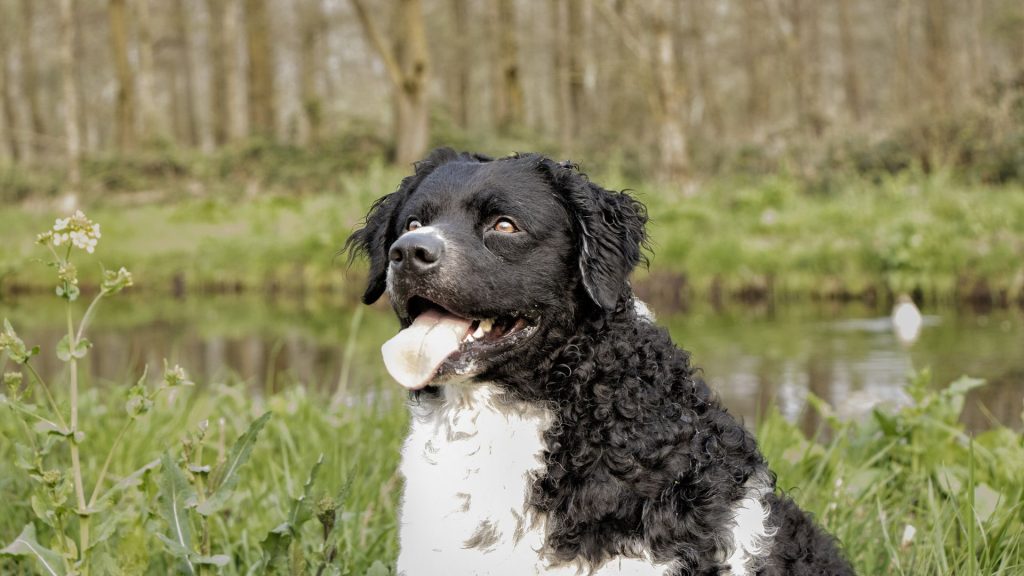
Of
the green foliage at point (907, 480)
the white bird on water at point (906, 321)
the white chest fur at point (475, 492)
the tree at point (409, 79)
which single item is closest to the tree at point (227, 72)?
the tree at point (409, 79)

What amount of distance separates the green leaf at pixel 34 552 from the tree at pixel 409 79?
18093 mm

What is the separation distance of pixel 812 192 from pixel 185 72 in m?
30.7

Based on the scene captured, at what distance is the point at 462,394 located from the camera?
2.98 metres

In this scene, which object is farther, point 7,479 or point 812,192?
point 812,192

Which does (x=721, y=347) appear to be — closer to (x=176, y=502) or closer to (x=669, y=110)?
(x=669, y=110)

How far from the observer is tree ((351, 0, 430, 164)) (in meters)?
20.5

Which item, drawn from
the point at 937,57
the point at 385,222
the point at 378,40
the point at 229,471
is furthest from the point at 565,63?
the point at 229,471

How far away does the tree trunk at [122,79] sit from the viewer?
28953mm

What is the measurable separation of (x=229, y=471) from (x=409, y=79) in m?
19.0

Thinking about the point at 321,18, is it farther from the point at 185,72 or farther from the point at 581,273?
the point at 581,273

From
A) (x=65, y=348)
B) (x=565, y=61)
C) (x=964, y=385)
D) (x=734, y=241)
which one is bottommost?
(x=734, y=241)

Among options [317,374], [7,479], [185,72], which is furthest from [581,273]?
[185,72]

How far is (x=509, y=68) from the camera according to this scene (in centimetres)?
2839

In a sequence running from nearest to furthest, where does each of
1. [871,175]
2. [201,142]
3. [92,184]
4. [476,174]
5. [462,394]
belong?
[462,394] → [476,174] → [871,175] → [92,184] → [201,142]
